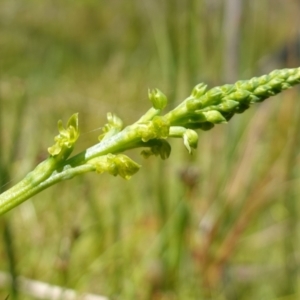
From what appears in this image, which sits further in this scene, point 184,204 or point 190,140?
point 184,204

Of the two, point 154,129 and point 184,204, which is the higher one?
point 154,129

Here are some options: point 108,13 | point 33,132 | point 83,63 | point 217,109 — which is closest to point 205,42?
point 33,132

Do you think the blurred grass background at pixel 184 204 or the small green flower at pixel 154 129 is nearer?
the small green flower at pixel 154 129

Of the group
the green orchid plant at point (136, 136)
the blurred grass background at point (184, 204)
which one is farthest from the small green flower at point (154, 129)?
the blurred grass background at point (184, 204)

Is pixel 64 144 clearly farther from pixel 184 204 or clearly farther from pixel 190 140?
pixel 184 204

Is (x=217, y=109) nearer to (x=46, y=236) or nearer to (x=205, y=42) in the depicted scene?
(x=46, y=236)

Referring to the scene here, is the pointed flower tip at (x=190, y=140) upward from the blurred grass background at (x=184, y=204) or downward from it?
upward

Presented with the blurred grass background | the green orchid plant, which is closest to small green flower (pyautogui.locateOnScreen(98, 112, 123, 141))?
the green orchid plant

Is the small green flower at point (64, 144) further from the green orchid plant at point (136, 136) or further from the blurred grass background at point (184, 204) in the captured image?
the blurred grass background at point (184, 204)

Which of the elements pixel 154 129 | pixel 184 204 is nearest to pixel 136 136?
pixel 154 129
